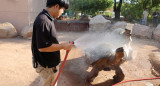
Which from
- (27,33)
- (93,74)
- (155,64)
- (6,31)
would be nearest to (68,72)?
(93,74)

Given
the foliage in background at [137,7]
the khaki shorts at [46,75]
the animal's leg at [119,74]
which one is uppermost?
the foliage in background at [137,7]

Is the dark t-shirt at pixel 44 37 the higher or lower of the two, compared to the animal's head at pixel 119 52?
higher

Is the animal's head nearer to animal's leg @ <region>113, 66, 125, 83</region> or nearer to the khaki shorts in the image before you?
animal's leg @ <region>113, 66, 125, 83</region>

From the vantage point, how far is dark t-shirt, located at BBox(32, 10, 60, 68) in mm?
1656

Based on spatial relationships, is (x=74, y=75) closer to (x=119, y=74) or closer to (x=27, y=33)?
(x=119, y=74)

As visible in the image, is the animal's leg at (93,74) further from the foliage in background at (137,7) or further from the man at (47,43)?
the foliage in background at (137,7)

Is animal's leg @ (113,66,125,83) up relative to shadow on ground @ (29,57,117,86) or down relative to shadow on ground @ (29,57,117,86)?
up

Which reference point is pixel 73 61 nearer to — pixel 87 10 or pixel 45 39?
pixel 45 39

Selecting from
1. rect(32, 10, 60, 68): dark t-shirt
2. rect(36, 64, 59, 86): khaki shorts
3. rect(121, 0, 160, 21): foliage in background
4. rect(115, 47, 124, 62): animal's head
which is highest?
rect(121, 0, 160, 21): foliage in background

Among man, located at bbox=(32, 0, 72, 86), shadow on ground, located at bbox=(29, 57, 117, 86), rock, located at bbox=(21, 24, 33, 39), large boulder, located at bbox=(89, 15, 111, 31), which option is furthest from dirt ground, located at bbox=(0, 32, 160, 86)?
large boulder, located at bbox=(89, 15, 111, 31)

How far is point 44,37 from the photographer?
5.47ft

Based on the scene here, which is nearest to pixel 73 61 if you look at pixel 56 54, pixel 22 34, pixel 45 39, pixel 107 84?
pixel 107 84

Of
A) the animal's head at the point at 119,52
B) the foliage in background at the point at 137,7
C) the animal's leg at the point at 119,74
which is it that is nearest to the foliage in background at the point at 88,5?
the foliage in background at the point at 137,7

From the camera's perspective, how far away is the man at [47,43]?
167 cm
